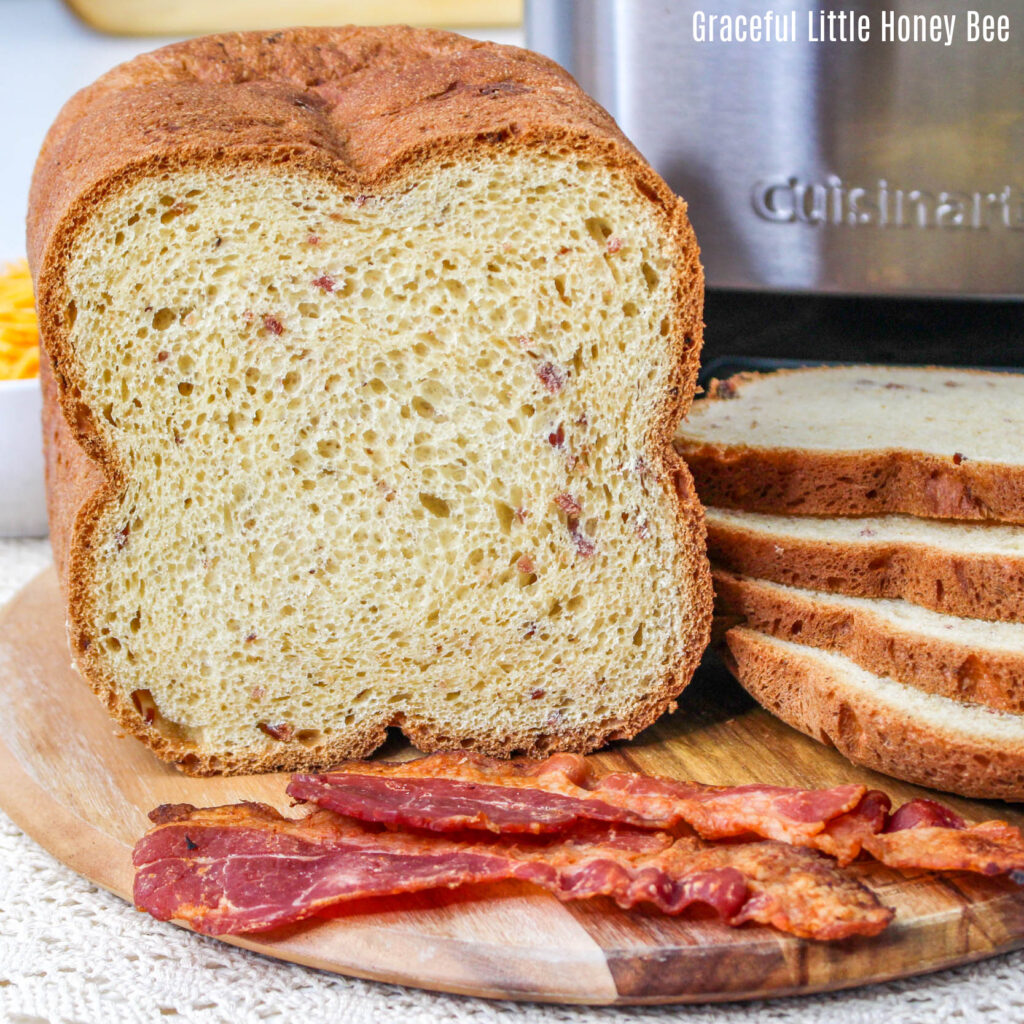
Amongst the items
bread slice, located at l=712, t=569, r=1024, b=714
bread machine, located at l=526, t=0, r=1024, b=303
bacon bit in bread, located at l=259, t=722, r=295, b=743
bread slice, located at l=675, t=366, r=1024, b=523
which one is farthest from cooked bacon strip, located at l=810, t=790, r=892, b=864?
bread machine, located at l=526, t=0, r=1024, b=303

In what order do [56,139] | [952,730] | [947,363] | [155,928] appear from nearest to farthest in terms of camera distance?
[155,928], [952,730], [56,139], [947,363]

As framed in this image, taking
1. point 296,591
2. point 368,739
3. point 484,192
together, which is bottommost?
point 368,739

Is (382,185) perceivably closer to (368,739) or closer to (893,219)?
(368,739)

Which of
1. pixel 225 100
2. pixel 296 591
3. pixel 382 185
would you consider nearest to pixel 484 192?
pixel 382 185

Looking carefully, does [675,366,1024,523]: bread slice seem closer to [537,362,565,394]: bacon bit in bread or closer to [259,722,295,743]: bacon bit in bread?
[537,362,565,394]: bacon bit in bread

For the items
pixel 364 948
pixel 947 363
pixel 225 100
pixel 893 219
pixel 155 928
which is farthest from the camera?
pixel 947 363

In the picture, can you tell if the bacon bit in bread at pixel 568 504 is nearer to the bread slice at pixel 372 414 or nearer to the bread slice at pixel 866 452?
the bread slice at pixel 372 414

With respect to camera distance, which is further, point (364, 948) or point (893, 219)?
point (893, 219)
